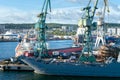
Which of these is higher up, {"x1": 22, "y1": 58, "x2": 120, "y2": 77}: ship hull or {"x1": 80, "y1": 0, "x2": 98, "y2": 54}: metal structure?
{"x1": 80, "y1": 0, "x2": 98, "y2": 54}: metal structure

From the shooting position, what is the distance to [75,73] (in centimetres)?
3847

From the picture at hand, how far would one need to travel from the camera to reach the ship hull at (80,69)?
3791 centimetres

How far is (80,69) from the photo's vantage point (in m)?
38.3

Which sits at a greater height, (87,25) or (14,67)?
(87,25)

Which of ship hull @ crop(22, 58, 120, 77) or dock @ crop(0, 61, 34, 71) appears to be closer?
ship hull @ crop(22, 58, 120, 77)

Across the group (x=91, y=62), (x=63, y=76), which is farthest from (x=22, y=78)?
(x=91, y=62)

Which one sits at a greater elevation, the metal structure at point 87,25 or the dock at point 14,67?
the metal structure at point 87,25

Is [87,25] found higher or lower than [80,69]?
higher

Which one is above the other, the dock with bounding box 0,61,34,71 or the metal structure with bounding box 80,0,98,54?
the metal structure with bounding box 80,0,98,54

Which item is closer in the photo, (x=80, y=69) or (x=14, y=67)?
(x=80, y=69)

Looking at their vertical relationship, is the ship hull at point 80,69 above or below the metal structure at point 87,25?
below

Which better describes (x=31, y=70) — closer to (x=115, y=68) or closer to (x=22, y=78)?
(x=22, y=78)

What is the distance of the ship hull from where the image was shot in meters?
37.9

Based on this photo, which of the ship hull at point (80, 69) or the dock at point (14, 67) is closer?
the ship hull at point (80, 69)
